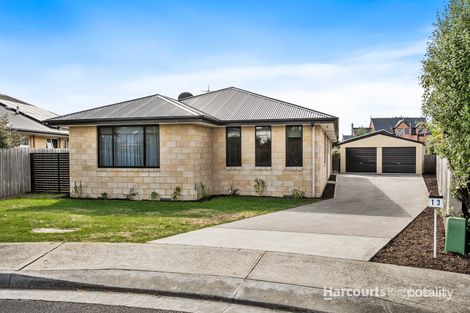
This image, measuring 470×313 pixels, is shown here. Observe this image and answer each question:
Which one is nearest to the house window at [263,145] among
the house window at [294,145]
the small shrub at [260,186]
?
the small shrub at [260,186]

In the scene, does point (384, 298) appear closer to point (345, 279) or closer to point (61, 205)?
point (345, 279)

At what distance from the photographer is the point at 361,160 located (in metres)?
28.3

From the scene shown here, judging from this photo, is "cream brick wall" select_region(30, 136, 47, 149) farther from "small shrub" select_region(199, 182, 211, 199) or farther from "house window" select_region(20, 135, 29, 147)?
"small shrub" select_region(199, 182, 211, 199)

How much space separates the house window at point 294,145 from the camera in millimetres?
14586

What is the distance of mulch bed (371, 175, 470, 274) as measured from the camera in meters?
5.67

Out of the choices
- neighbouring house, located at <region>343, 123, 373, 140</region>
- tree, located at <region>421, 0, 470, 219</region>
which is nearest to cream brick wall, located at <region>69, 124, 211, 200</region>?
tree, located at <region>421, 0, 470, 219</region>

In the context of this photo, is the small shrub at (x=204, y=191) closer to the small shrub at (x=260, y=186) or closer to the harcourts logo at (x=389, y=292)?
the small shrub at (x=260, y=186)

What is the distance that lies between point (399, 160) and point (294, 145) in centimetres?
1598

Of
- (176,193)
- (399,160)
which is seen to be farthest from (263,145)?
(399,160)

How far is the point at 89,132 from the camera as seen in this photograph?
1448 centimetres

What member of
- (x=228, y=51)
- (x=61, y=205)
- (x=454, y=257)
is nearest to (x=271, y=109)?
(x=228, y=51)

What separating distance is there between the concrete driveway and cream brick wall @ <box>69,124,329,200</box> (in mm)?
2049

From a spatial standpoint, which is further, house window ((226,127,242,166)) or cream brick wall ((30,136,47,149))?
cream brick wall ((30,136,47,149))

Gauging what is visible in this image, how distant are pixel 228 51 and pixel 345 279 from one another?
11.5 m
